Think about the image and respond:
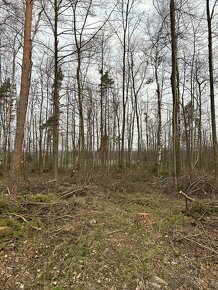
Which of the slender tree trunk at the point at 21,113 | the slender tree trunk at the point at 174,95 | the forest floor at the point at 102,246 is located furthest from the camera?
the slender tree trunk at the point at 174,95

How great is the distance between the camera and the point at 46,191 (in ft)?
24.7

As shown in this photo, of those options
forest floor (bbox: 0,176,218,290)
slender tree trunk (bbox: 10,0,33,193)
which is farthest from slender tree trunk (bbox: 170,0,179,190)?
slender tree trunk (bbox: 10,0,33,193)

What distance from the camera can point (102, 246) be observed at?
4.31 metres

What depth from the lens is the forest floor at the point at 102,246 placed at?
11.7 ft

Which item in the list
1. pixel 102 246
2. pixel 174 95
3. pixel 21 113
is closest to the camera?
pixel 102 246

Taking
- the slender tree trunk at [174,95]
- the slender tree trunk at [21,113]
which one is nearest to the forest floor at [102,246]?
the slender tree trunk at [21,113]

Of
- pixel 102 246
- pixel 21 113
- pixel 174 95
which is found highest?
pixel 174 95

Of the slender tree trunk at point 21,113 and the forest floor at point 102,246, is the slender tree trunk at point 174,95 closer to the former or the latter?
the forest floor at point 102,246

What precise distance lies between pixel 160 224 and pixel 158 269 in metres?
1.71

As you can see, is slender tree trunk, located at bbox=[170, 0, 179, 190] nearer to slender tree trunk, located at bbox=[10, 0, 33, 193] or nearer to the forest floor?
the forest floor

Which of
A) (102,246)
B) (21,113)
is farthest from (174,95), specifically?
(102,246)

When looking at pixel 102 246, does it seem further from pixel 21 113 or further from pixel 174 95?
pixel 174 95

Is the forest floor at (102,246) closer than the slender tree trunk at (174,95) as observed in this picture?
Yes

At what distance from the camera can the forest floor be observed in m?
3.55
